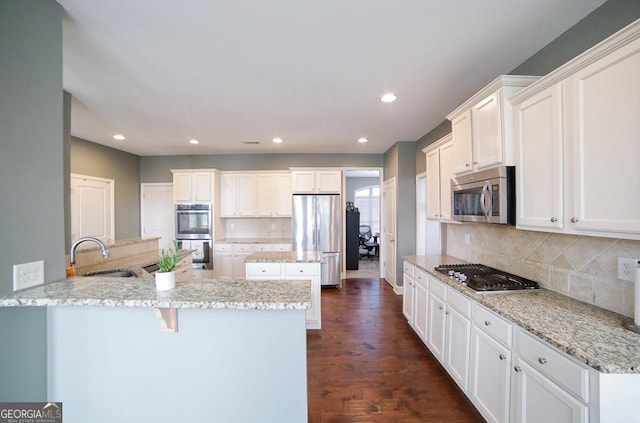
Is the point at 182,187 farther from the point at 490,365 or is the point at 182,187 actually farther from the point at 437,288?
the point at 490,365

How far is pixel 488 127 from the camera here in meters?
1.97

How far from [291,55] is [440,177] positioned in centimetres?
206

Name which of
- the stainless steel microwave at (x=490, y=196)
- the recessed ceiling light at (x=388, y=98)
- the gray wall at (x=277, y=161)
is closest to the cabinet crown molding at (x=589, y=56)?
the stainless steel microwave at (x=490, y=196)

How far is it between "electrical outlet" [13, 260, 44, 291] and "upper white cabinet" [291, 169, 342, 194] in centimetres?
387

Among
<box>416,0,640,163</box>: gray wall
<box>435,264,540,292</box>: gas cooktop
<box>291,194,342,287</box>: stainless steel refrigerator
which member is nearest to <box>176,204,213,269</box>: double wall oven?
<box>291,194,342,287</box>: stainless steel refrigerator

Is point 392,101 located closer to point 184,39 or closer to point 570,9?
point 570,9

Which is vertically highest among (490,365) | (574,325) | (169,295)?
(169,295)

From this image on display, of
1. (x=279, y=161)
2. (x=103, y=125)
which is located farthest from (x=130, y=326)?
(x=279, y=161)

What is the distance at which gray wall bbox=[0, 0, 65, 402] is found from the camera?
1195 millimetres

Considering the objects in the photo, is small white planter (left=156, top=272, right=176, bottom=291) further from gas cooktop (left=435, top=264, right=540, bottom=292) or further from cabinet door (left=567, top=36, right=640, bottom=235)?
cabinet door (left=567, top=36, right=640, bottom=235)

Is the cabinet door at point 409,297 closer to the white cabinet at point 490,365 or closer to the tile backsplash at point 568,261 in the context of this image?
the tile backsplash at point 568,261

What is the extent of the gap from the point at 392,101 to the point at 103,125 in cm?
396

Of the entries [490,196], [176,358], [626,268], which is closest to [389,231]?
[490,196]

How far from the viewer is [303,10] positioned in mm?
1556
